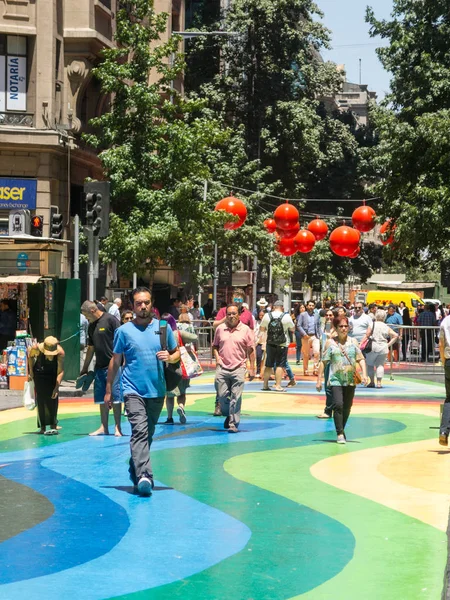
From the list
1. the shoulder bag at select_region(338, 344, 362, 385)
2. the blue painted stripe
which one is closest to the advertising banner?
the shoulder bag at select_region(338, 344, 362, 385)

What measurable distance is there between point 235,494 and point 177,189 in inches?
883

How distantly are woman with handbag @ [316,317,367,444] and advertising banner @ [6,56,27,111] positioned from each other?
1977 cm

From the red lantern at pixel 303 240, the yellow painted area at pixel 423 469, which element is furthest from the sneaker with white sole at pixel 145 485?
the red lantern at pixel 303 240

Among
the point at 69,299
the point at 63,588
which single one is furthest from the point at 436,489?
the point at 69,299

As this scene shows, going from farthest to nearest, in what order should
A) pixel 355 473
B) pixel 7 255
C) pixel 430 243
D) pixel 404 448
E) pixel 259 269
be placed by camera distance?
pixel 259 269 → pixel 430 243 → pixel 7 255 → pixel 404 448 → pixel 355 473

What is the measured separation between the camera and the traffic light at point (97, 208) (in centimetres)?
2181

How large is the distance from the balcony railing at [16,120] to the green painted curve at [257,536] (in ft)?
66.9

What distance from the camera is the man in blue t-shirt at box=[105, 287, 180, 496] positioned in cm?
1084

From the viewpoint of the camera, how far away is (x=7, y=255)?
77.9 ft

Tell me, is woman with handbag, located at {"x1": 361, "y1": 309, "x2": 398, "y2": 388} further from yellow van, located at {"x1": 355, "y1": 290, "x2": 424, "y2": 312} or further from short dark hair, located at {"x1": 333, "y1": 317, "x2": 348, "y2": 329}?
yellow van, located at {"x1": 355, "y1": 290, "x2": 424, "y2": 312}

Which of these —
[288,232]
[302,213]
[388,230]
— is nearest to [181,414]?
[288,232]

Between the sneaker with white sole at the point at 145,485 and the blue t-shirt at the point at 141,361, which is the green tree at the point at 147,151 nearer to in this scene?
the blue t-shirt at the point at 141,361

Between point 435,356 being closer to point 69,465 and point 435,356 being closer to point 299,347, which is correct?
point 299,347

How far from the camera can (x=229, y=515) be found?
9906 millimetres
